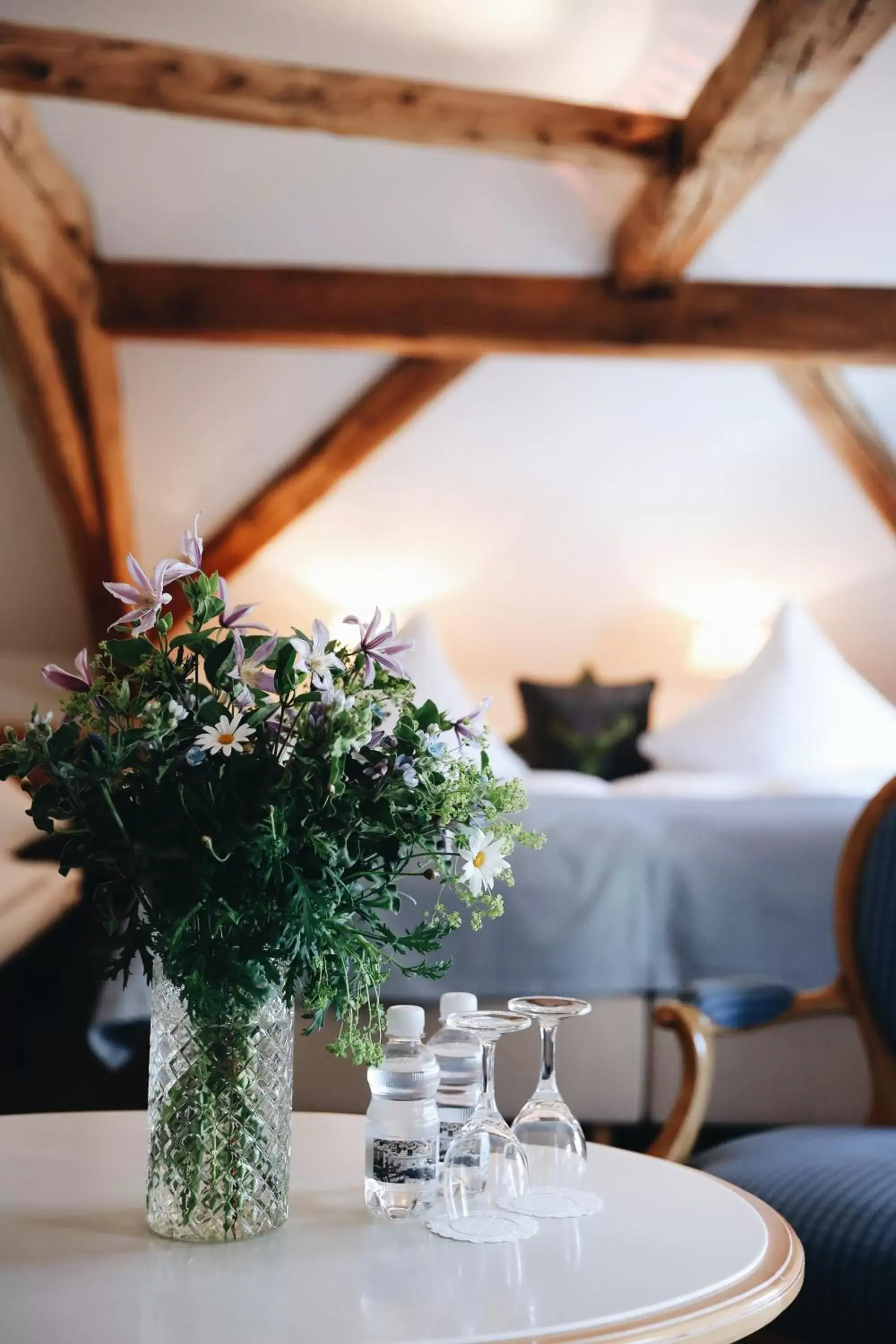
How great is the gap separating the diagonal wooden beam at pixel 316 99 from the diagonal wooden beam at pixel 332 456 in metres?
1.48

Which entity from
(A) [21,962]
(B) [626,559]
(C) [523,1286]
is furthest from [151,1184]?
(B) [626,559]

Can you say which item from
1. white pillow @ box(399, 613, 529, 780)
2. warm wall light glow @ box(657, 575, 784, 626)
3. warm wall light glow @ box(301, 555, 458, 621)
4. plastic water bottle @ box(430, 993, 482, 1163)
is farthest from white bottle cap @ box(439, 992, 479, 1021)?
warm wall light glow @ box(657, 575, 784, 626)

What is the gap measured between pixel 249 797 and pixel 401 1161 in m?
0.31

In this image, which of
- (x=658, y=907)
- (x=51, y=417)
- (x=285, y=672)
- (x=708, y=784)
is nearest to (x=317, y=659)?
(x=285, y=672)

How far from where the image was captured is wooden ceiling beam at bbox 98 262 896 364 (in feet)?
14.9

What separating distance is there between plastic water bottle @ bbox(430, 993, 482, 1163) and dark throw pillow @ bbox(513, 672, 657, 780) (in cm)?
373

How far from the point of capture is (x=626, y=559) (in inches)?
220

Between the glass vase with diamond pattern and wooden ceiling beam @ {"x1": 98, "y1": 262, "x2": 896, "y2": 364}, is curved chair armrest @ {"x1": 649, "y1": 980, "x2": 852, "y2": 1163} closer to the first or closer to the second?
the glass vase with diamond pattern

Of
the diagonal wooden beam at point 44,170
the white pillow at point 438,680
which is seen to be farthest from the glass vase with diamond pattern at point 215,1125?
the white pillow at point 438,680

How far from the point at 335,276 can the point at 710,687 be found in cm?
228

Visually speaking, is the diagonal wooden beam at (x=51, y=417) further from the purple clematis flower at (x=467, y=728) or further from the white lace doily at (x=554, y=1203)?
the white lace doily at (x=554, y=1203)

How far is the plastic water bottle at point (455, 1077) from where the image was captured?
1075mm

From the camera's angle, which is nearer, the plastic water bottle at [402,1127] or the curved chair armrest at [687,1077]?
the plastic water bottle at [402,1127]

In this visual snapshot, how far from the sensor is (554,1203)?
1.03m
